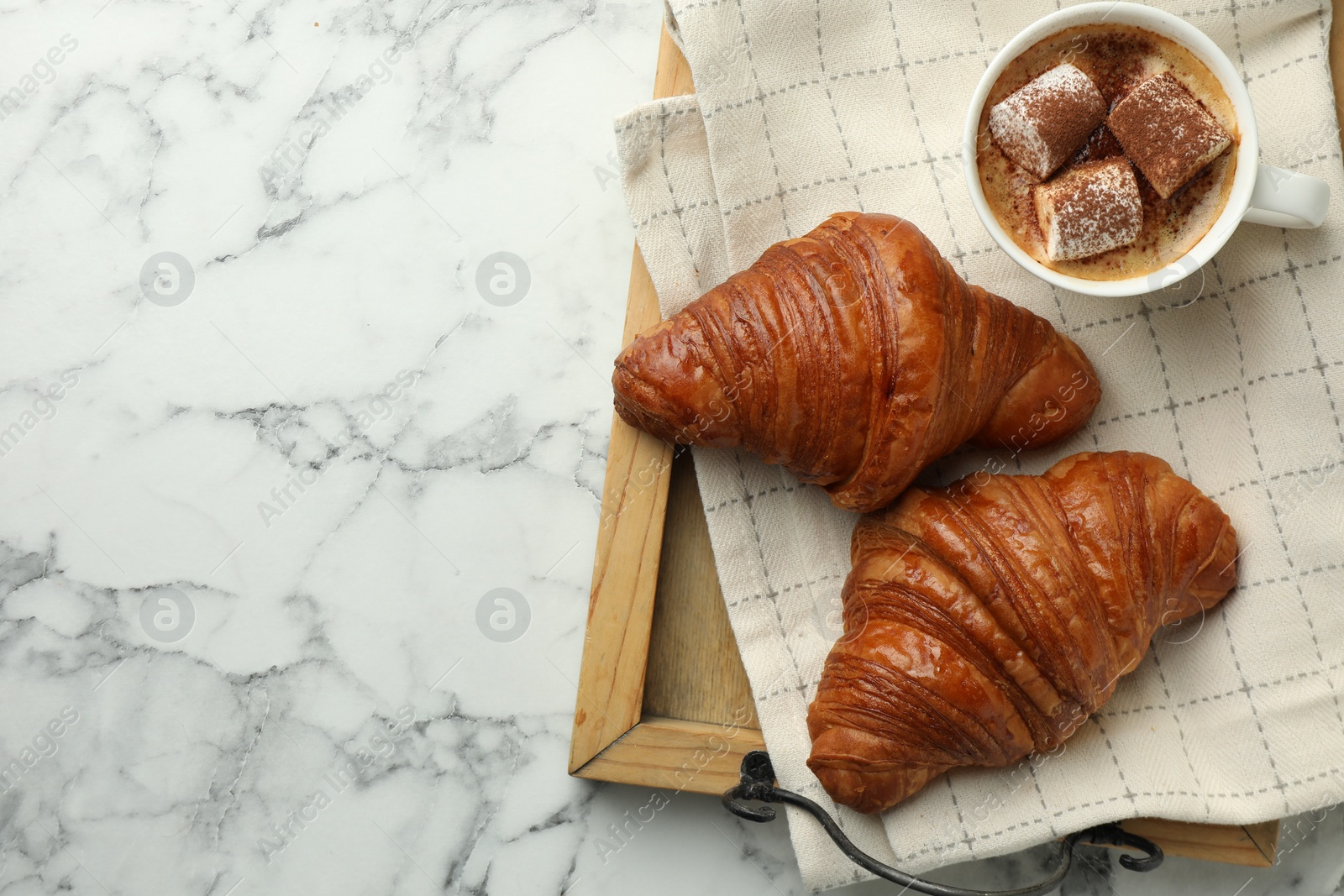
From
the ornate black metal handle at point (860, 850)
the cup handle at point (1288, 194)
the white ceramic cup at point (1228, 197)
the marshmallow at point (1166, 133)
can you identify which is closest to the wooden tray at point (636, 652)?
the ornate black metal handle at point (860, 850)

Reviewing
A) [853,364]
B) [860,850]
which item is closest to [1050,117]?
[853,364]

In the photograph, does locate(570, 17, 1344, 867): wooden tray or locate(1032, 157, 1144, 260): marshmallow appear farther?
locate(570, 17, 1344, 867): wooden tray

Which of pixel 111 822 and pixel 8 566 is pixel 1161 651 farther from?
pixel 8 566

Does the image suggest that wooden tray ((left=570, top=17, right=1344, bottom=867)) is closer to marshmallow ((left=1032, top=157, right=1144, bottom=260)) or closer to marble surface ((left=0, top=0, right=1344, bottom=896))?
marble surface ((left=0, top=0, right=1344, bottom=896))

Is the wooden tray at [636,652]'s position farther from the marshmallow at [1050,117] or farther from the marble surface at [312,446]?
the marshmallow at [1050,117]

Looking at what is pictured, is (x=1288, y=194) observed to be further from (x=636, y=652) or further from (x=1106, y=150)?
(x=636, y=652)

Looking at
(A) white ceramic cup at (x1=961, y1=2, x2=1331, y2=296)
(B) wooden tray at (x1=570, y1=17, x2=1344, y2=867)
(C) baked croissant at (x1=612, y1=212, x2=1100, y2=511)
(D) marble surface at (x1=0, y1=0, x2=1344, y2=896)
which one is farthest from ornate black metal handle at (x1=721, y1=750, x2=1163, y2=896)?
(A) white ceramic cup at (x1=961, y1=2, x2=1331, y2=296)
